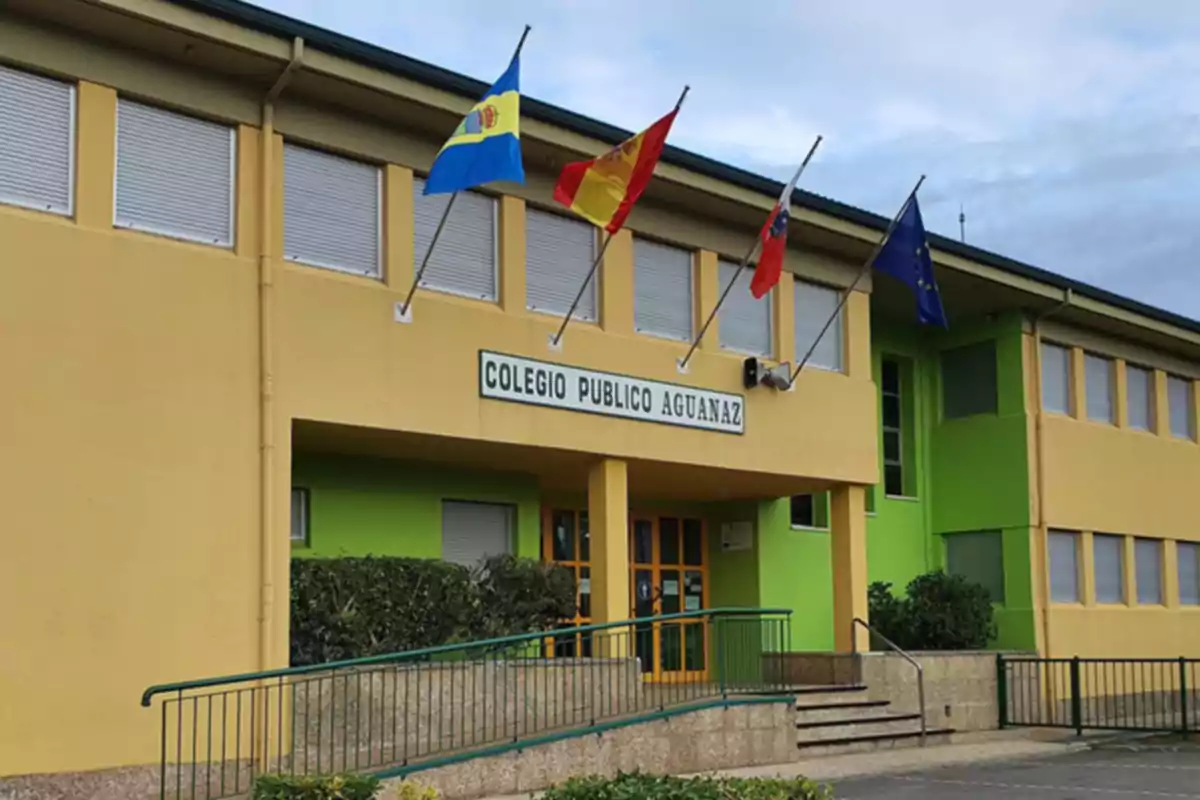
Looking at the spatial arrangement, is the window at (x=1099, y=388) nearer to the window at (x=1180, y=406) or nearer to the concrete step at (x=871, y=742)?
the window at (x=1180, y=406)

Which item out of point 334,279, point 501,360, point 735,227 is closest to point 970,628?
point 735,227

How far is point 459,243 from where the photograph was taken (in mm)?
15023

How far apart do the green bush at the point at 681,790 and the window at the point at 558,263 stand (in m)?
8.88

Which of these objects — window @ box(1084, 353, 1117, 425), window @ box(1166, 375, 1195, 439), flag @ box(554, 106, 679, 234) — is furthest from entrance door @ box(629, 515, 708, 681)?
window @ box(1166, 375, 1195, 439)

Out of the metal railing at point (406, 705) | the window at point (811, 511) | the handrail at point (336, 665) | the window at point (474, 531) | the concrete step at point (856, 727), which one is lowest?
the concrete step at point (856, 727)

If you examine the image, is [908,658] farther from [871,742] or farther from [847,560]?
[871,742]

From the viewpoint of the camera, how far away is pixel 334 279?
1373cm

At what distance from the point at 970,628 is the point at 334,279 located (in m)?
11.4

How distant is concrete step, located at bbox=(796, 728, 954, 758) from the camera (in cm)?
1614

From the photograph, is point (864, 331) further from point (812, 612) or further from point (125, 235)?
point (125, 235)

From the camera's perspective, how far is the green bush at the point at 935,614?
20.7 meters

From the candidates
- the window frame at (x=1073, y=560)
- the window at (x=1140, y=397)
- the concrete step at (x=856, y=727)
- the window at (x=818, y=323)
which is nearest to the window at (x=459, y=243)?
the window at (x=818, y=323)

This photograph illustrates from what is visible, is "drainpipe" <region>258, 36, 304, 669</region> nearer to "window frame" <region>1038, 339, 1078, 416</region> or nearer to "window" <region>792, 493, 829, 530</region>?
"window" <region>792, 493, 829, 530</region>

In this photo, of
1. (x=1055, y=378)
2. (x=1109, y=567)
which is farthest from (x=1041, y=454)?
(x=1109, y=567)
